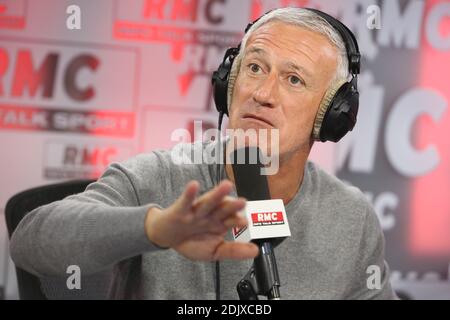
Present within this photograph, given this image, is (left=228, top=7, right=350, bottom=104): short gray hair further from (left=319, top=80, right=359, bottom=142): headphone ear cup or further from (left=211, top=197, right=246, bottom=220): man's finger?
(left=211, top=197, right=246, bottom=220): man's finger

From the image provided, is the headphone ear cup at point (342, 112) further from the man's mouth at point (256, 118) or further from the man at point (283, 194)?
the man's mouth at point (256, 118)

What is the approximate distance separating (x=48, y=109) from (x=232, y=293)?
157cm

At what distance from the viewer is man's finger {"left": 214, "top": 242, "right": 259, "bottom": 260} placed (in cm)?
92

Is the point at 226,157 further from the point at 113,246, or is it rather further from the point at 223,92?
the point at 113,246

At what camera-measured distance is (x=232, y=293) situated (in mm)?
1453

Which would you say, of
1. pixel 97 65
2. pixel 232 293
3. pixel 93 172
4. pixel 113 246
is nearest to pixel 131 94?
pixel 97 65

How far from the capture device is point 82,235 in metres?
1.10

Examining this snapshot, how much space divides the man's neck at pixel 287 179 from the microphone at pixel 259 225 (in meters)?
0.39

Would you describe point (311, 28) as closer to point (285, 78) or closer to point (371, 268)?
point (285, 78)

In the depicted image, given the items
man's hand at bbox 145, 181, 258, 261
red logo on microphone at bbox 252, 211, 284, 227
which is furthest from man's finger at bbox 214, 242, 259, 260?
red logo on microphone at bbox 252, 211, 284, 227

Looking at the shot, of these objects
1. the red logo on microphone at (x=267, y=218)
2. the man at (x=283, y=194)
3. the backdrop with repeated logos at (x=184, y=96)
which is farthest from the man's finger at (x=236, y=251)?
the backdrop with repeated logos at (x=184, y=96)

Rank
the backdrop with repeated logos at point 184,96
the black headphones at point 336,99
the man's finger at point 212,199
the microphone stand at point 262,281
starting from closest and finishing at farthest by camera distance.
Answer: the man's finger at point 212,199
the microphone stand at point 262,281
the black headphones at point 336,99
the backdrop with repeated logos at point 184,96

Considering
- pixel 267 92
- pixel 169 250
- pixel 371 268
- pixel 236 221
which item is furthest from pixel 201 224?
pixel 371 268

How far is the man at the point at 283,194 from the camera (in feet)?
4.59
